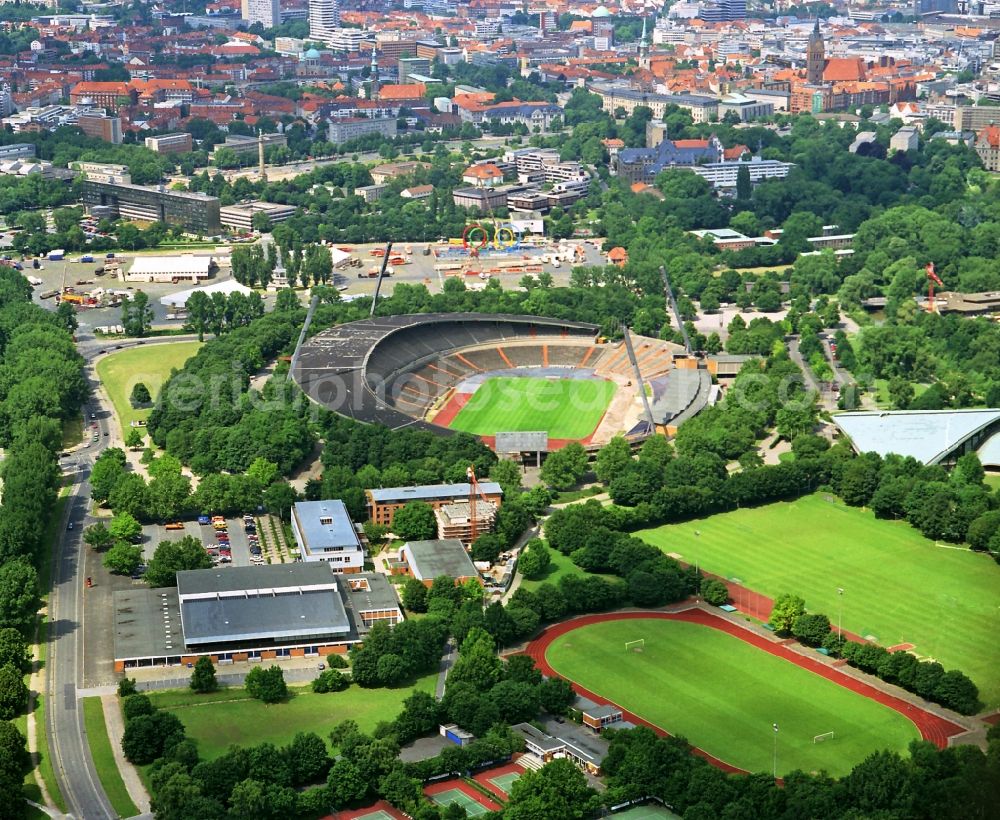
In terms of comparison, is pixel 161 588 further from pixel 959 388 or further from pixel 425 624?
pixel 959 388

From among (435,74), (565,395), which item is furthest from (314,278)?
(435,74)

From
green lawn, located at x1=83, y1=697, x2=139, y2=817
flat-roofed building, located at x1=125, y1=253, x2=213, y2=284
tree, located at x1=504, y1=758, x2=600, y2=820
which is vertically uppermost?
tree, located at x1=504, y1=758, x2=600, y2=820

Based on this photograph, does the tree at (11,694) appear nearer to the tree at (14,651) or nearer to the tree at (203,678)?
the tree at (14,651)

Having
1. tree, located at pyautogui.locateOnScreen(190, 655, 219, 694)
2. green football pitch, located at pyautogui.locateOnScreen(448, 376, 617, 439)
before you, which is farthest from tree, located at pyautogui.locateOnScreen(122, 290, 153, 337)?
tree, located at pyautogui.locateOnScreen(190, 655, 219, 694)

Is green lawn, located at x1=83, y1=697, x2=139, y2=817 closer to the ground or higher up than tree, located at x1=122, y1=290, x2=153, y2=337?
higher up

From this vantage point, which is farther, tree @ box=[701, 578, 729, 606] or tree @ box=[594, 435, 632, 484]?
tree @ box=[594, 435, 632, 484]

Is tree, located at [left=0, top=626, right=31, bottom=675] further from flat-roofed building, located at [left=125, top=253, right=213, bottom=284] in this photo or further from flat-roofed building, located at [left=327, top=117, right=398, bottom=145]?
flat-roofed building, located at [left=327, top=117, right=398, bottom=145]
